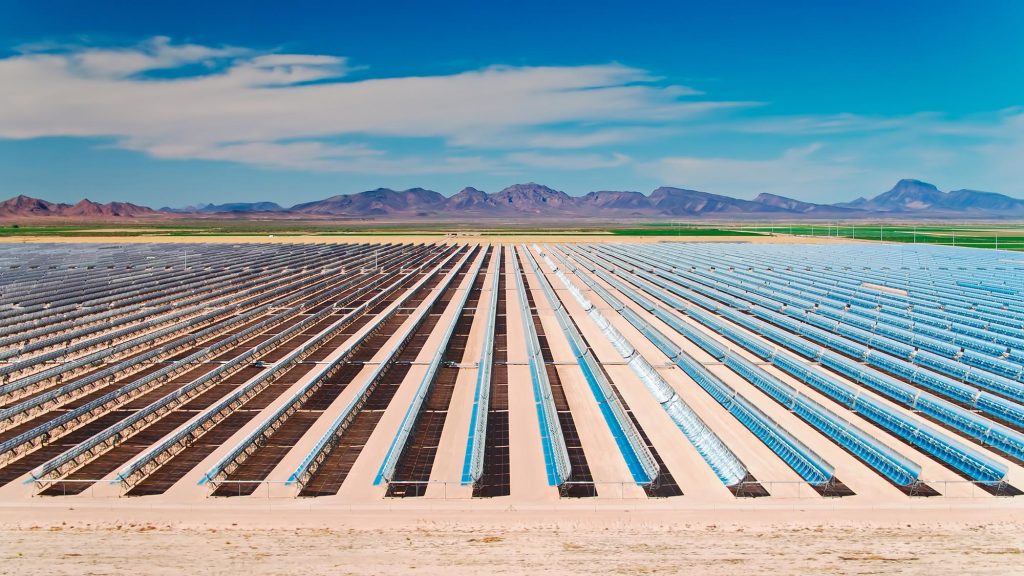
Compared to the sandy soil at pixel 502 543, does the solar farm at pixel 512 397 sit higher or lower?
higher

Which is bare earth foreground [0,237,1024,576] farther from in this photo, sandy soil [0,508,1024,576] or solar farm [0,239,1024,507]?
solar farm [0,239,1024,507]

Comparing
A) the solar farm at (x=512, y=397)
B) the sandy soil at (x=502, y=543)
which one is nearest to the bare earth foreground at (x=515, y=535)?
the sandy soil at (x=502, y=543)

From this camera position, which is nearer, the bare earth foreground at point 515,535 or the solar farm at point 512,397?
the bare earth foreground at point 515,535

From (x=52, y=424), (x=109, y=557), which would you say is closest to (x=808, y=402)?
(x=109, y=557)

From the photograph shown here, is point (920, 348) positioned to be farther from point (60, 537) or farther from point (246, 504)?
point (60, 537)

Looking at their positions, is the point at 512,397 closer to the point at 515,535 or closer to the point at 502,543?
the point at 515,535

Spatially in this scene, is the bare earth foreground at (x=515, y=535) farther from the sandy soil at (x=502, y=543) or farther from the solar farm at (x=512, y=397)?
the solar farm at (x=512, y=397)
